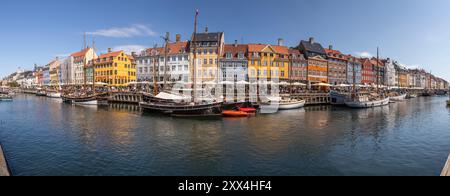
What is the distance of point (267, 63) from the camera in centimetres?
7294

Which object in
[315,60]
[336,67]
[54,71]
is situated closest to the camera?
[315,60]

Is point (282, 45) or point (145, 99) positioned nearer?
point (145, 99)

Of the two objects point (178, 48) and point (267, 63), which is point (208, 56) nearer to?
point (178, 48)

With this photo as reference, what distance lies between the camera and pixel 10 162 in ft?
56.7

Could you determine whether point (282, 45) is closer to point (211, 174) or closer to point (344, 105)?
point (344, 105)

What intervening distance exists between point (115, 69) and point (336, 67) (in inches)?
3178

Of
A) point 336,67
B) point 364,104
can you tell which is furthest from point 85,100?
point 336,67

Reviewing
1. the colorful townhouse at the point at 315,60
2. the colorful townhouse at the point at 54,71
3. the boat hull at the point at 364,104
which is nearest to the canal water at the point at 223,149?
the boat hull at the point at 364,104

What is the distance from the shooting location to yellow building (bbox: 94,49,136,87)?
293 ft

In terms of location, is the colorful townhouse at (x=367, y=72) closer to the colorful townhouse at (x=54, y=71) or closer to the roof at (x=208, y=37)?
the roof at (x=208, y=37)

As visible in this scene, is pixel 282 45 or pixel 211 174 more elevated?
pixel 282 45
